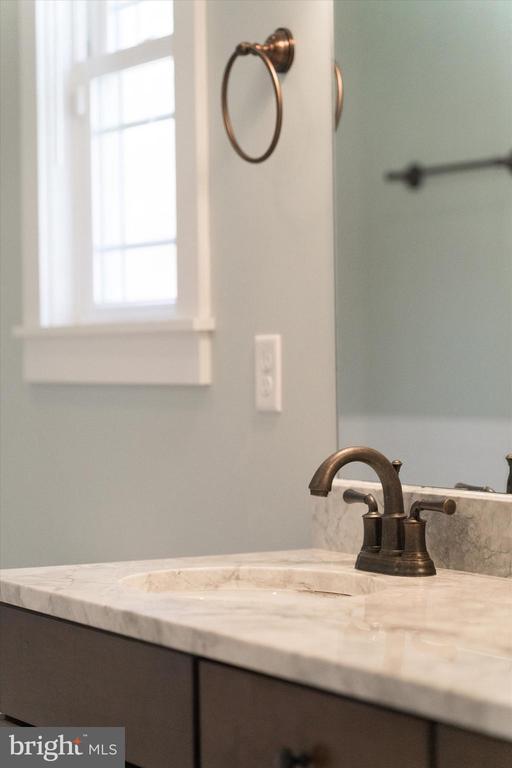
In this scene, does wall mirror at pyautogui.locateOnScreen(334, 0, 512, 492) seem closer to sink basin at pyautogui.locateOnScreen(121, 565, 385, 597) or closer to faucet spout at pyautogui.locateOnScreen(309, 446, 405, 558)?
faucet spout at pyautogui.locateOnScreen(309, 446, 405, 558)

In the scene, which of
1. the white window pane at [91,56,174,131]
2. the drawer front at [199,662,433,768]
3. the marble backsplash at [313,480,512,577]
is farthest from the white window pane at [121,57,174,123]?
the drawer front at [199,662,433,768]

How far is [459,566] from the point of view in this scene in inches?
65.1

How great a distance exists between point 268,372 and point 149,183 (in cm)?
60

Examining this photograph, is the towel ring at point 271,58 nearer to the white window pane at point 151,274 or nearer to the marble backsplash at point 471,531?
the white window pane at point 151,274

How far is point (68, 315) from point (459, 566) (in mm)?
1279

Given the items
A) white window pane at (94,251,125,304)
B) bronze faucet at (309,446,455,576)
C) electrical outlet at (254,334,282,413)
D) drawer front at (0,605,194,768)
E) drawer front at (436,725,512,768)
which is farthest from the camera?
white window pane at (94,251,125,304)

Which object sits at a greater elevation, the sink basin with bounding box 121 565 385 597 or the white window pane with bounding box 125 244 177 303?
the white window pane with bounding box 125 244 177 303

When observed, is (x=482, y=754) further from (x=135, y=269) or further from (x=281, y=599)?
(x=135, y=269)

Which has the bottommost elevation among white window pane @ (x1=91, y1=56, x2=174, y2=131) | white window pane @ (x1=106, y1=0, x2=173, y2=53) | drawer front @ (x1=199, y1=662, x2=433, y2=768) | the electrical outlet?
drawer front @ (x1=199, y1=662, x2=433, y2=768)

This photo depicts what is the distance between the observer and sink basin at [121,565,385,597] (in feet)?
5.38

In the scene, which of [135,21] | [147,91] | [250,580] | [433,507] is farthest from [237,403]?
[135,21]

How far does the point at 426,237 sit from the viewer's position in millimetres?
1785

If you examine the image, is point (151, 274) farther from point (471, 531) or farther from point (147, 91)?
point (471, 531)

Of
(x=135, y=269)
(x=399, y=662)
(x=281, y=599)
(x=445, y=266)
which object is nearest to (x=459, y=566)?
(x=281, y=599)
